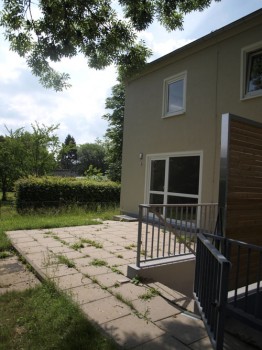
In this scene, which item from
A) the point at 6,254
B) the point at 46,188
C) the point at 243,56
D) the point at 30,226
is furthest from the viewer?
the point at 46,188

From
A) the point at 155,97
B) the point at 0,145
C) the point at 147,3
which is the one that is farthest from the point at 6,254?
the point at 0,145

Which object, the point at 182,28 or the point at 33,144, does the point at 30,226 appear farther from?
the point at 33,144

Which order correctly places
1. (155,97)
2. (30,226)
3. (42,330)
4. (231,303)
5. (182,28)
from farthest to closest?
1. (155,97)
2. (30,226)
3. (182,28)
4. (231,303)
5. (42,330)

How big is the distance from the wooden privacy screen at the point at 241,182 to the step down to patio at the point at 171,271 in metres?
1.09

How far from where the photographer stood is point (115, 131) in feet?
71.9

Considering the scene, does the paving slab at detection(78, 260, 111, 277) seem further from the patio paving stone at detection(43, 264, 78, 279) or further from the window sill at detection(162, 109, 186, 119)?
the window sill at detection(162, 109, 186, 119)

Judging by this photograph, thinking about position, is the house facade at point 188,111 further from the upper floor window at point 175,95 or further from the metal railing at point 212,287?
the metal railing at point 212,287

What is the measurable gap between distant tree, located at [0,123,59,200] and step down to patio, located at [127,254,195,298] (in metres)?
15.0

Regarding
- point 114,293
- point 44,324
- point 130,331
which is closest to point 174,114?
point 114,293

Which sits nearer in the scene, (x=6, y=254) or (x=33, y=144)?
(x=6, y=254)

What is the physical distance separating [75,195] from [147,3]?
32.7 ft

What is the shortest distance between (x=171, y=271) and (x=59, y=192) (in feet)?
29.2

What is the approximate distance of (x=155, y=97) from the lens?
34.7 feet

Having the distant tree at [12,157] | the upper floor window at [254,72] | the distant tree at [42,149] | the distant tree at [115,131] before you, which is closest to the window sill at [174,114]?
the upper floor window at [254,72]
